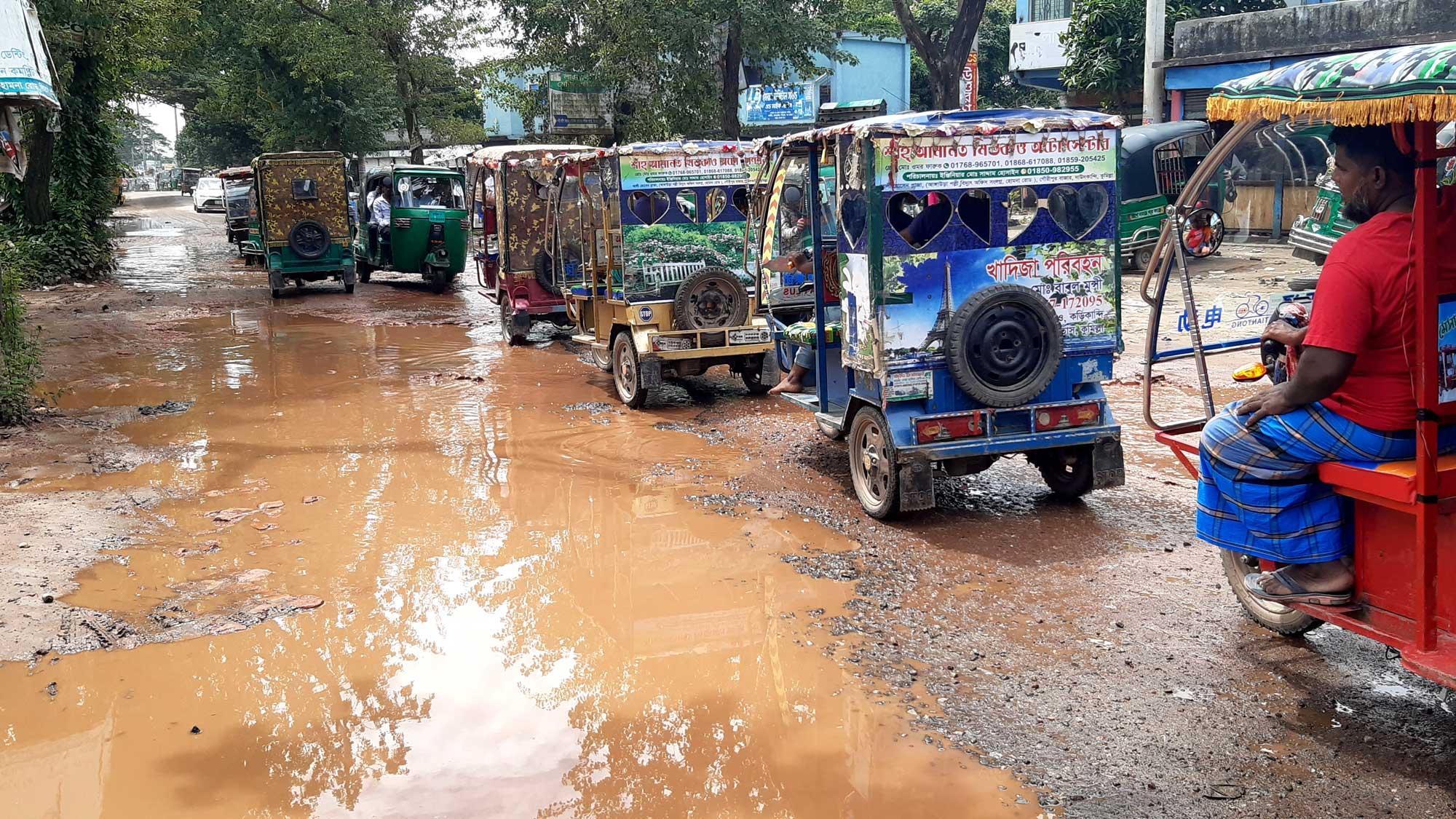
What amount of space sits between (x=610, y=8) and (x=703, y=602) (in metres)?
14.7

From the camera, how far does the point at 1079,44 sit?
22953 millimetres

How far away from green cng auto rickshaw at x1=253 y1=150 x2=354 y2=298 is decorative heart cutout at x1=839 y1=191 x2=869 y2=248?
15.7 meters

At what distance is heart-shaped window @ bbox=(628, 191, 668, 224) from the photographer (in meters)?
10.2

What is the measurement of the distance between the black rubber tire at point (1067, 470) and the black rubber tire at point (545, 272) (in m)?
8.20

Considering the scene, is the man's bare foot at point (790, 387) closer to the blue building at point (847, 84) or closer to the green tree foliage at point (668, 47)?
the green tree foliage at point (668, 47)

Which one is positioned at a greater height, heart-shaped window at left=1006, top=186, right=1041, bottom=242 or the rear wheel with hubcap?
heart-shaped window at left=1006, top=186, right=1041, bottom=242

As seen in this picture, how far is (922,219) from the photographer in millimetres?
6527

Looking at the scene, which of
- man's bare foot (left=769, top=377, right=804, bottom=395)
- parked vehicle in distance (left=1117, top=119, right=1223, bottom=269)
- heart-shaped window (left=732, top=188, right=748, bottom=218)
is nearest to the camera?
man's bare foot (left=769, top=377, right=804, bottom=395)

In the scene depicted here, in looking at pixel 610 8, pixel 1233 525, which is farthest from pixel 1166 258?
pixel 610 8

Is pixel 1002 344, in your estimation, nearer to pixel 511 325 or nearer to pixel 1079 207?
pixel 1079 207

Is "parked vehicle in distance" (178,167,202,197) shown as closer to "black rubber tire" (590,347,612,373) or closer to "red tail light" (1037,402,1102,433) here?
"black rubber tire" (590,347,612,373)

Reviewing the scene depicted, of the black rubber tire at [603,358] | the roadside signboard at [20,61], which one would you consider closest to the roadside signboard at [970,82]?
the black rubber tire at [603,358]

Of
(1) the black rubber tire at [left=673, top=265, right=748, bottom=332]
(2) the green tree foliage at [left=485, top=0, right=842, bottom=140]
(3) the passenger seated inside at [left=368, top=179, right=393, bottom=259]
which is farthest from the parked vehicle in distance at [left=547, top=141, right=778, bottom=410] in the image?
(3) the passenger seated inside at [left=368, top=179, right=393, bottom=259]

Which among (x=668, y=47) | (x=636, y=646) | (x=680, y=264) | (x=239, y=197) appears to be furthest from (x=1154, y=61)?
(x=239, y=197)
